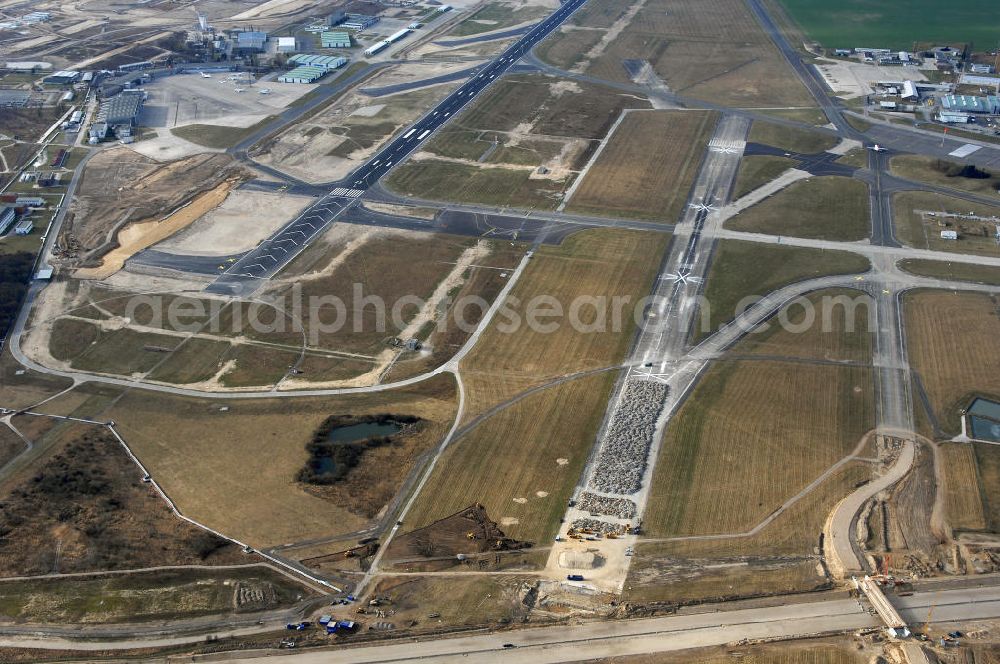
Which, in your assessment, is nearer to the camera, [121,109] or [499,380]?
[499,380]

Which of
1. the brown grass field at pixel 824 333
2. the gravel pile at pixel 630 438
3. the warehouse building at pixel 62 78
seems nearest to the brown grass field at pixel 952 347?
the brown grass field at pixel 824 333

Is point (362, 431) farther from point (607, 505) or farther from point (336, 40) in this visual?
point (336, 40)

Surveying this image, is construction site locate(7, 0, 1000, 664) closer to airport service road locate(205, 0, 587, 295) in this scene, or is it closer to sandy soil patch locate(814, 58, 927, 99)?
airport service road locate(205, 0, 587, 295)

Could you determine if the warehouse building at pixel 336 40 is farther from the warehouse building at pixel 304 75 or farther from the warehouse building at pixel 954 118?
the warehouse building at pixel 954 118

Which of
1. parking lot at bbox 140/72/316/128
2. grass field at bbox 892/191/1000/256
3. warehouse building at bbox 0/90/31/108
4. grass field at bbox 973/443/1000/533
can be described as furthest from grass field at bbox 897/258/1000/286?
warehouse building at bbox 0/90/31/108

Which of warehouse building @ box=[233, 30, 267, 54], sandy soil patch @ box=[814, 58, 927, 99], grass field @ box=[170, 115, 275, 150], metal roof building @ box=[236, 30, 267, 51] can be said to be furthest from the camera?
metal roof building @ box=[236, 30, 267, 51]

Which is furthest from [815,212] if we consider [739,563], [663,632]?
[663,632]

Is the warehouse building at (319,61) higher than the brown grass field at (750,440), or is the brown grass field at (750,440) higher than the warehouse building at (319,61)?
the warehouse building at (319,61)
